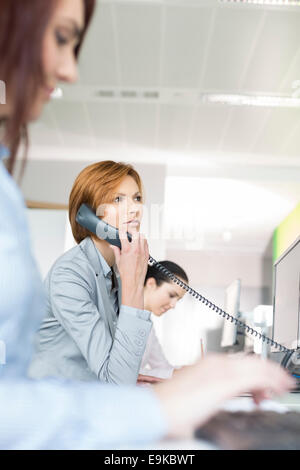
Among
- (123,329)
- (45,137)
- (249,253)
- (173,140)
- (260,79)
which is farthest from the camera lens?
(249,253)

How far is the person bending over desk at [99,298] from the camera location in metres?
0.72

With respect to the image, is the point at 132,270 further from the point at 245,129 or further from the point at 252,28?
the point at 245,129

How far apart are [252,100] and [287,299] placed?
6.38 feet

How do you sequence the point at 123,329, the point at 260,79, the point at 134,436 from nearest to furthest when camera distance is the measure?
Result: 1. the point at 134,436
2. the point at 123,329
3. the point at 260,79

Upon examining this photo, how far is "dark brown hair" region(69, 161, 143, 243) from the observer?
35.5 inches

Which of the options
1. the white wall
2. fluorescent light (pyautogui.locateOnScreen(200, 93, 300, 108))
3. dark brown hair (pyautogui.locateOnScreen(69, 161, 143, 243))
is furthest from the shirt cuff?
fluorescent light (pyautogui.locateOnScreen(200, 93, 300, 108))

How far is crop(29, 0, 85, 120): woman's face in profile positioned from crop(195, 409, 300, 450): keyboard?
0.22m

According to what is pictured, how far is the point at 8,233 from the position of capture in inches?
10.9

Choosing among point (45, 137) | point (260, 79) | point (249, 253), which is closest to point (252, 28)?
point (260, 79)

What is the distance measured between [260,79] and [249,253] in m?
4.59

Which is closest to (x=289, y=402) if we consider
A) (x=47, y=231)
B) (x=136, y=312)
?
(x=136, y=312)

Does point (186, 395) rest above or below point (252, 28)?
below

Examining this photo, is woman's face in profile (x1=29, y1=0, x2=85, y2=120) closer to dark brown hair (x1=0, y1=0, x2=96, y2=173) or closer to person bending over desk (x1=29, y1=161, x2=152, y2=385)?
dark brown hair (x1=0, y1=0, x2=96, y2=173)

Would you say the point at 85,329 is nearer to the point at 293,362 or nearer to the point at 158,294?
the point at 293,362
